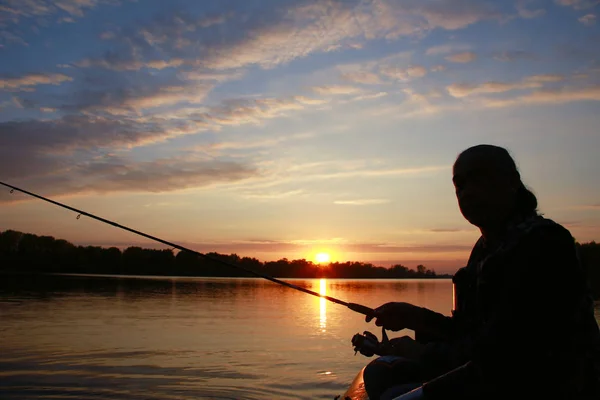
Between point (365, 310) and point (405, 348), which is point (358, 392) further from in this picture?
point (365, 310)

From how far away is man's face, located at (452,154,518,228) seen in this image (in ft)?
8.96

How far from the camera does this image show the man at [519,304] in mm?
2275

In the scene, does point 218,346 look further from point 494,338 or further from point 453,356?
point 494,338

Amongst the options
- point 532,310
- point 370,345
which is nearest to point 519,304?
point 532,310

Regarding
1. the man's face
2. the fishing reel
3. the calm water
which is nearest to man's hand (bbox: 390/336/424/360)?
the fishing reel

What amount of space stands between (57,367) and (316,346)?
25.0 ft

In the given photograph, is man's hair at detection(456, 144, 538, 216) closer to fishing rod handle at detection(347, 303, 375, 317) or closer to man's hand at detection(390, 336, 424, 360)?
fishing rod handle at detection(347, 303, 375, 317)

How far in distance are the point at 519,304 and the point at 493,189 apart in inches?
26.2

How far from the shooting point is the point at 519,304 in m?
2.28

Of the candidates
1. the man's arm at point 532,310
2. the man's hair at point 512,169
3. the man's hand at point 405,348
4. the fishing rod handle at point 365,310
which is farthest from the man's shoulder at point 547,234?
the man's hand at point 405,348

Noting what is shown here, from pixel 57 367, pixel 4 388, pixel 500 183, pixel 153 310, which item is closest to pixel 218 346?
pixel 57 367

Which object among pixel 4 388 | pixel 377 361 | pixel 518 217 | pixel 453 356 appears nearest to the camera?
pixel 518 217

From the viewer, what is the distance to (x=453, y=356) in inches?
132

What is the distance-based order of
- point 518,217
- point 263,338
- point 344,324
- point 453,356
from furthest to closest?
point 344,324, point 263,338, point 453,356, point 518,217
